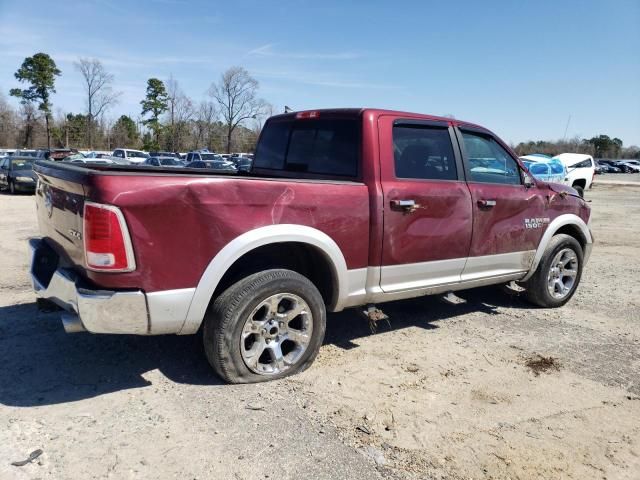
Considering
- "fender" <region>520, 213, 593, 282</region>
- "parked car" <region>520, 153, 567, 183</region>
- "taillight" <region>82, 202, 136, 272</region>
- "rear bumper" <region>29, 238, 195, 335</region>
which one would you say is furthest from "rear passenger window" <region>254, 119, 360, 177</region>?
"parked car" <region>520, 153, 567, 183</region>

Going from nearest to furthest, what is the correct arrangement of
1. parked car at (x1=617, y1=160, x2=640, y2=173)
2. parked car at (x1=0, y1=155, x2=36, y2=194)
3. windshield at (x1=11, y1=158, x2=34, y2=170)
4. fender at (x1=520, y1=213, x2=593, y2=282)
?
fender at (x1=520, y1=213, x2=593, y2=282) → parked car at (x1=0, y1=155, x2=36, y2=194) → windshield at (x1=11, y1=158, x2=34, y2=170) → parked car at (x1=617, y1=160, x2=640, y2=173)

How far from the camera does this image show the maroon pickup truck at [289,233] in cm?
298

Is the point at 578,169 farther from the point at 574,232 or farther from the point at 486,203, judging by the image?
the point at 486,203

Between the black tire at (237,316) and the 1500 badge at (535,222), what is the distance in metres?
2.69

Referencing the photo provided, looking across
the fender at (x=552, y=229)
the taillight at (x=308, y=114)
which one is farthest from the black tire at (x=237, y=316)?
the fender at (x=552, y=229)

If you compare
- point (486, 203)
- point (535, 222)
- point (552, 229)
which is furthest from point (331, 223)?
point (552, 229)

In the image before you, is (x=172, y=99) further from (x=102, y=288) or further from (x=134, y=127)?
(x=102, y=288)

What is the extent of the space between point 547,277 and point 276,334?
340 cm

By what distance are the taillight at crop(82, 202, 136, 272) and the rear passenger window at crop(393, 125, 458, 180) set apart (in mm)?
2152

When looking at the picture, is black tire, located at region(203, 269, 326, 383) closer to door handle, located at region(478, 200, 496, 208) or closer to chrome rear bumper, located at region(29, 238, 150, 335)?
chrome rear bumper, located at region(29, 238, 150, 335)

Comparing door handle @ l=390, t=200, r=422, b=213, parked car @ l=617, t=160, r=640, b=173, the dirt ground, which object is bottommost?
the dirt ground

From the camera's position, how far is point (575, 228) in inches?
230

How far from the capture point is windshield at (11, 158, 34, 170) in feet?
67.0

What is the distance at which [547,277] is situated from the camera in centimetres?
555
